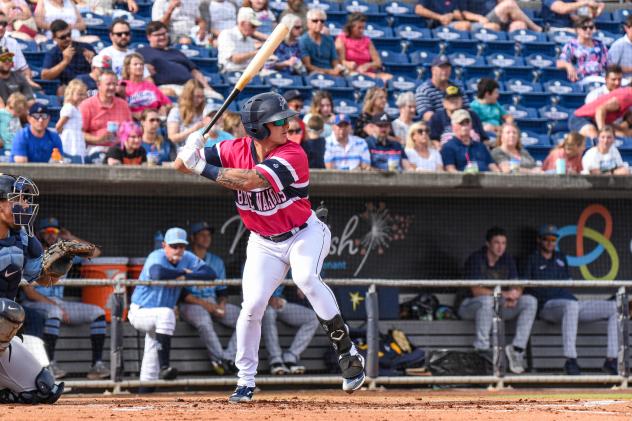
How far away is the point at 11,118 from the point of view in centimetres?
988

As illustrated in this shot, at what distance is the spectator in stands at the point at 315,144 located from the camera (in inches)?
407

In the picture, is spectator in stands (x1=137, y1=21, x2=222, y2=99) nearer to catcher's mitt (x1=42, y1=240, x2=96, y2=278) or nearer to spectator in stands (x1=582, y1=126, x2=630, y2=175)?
spectator in stands (x1=582, y1=126, x2=630, y2=175)

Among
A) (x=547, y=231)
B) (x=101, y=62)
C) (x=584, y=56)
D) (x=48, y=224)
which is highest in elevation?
(x=584, y=56)

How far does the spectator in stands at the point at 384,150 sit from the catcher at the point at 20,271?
4343 millimetres

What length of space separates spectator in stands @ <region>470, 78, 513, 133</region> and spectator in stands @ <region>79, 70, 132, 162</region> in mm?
3816

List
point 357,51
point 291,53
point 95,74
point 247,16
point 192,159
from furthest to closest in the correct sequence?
point 357,51
point 291,53
point 247,16
point 95,74
point 192,159

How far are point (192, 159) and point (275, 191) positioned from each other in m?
0.50

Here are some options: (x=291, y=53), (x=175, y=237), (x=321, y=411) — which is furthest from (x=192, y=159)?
(x=291, y=53)

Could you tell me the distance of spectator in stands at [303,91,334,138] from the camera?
35.6ft

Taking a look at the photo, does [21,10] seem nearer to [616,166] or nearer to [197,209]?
[197,209]

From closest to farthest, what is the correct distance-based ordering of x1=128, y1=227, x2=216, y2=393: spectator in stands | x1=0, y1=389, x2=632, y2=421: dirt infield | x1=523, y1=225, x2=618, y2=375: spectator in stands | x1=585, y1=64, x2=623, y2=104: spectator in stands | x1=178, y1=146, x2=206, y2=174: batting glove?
x1=0, y1=389, x2=632, y2=421: dirt infield < x1=178, y1=146, x2=206, y2=174: batting glove < x1=128, y1=227, x2=216, y2=393: spectator in stands < x1=523, y1=225, x2=618, y2=375: spectator in stands < x1=585, y1=64, x2=623, y2=104: spectator in stands

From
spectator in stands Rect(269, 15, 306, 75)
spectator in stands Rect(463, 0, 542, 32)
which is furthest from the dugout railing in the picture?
spectator in stands Rect(463, 0, 542, 32)

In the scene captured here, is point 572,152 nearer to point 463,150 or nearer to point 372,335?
point 463,150

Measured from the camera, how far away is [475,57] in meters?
13.5
